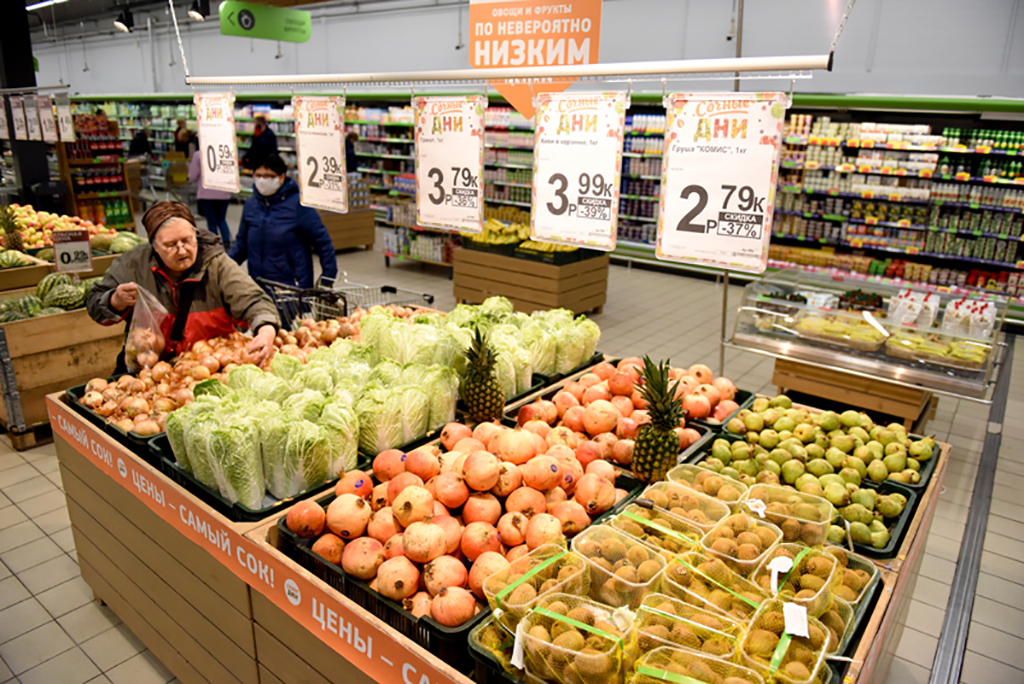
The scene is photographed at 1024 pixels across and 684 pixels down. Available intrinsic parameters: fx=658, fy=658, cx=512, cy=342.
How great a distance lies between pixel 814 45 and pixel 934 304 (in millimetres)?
5669

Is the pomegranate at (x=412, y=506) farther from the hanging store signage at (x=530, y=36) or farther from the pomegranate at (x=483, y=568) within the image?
the hanging store signage at (x=530, y=36)

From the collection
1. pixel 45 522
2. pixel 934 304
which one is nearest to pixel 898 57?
pixel 934 304

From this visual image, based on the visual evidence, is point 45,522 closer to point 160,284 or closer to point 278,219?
point 160,284

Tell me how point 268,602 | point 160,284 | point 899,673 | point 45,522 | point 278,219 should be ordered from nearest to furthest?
point 268,602 → point 899,673 → point 160,284 → point 45,522 → point 278,219

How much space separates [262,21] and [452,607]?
276 inches

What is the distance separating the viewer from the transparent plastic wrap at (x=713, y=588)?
1701 mm

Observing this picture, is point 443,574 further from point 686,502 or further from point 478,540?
point 686,502

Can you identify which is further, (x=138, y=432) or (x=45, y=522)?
(x=45, y=522)

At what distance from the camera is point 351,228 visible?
39.5 feet

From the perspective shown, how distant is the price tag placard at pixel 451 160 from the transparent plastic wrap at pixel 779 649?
9.00 ft

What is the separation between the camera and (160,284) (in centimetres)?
351

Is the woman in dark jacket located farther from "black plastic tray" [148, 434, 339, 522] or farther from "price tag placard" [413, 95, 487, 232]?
"black plastic tray" [148, 434, 339, 522]

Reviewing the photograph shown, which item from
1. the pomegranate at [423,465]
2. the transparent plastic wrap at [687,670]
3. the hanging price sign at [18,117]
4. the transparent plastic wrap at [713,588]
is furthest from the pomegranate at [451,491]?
the hanging price sign at [18,117]

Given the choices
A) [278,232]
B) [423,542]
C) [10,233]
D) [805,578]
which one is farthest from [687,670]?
[10,233]
